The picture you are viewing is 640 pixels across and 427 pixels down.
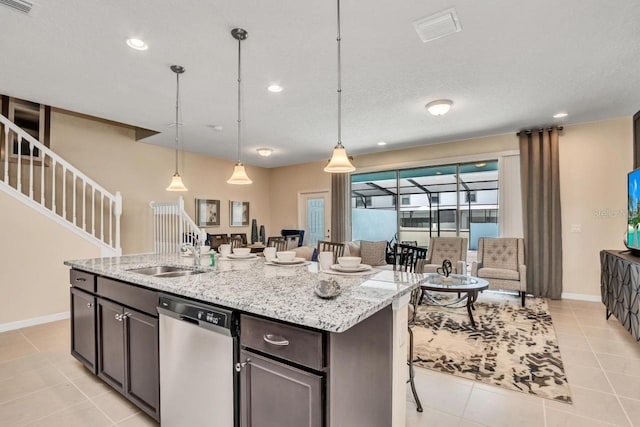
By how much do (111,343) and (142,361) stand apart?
45 cm

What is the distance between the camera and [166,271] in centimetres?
243

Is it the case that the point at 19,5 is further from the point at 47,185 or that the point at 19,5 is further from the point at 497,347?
the point at 497,347

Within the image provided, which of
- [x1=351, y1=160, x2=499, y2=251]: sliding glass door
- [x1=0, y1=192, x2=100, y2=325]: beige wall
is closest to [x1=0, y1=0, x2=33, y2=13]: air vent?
[x1=0, y1=192, x2=100, y2=325]: beige wall

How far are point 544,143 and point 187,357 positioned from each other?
18.6 ft

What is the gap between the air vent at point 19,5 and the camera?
2109 millimetres

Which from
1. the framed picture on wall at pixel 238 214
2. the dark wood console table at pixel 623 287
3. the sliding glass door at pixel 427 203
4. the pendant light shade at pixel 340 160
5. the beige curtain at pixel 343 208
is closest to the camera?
the pendant light shade at pixel 340 160

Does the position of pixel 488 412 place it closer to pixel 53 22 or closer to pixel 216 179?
pixel 53 22

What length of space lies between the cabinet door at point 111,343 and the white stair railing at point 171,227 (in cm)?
270

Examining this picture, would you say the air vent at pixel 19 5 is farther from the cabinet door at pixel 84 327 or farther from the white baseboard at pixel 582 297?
the white baseboard at pixel 582 297

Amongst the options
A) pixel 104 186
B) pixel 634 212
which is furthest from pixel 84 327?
pixel 634 212

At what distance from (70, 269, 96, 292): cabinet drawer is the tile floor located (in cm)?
74

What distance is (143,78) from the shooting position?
10.6 ft

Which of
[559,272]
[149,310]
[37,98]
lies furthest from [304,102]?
[559,272]

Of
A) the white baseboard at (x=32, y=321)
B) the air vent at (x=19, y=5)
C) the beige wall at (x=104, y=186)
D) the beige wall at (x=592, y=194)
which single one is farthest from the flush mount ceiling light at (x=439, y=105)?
the white baseboard at (x=32, y=321)
